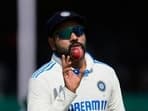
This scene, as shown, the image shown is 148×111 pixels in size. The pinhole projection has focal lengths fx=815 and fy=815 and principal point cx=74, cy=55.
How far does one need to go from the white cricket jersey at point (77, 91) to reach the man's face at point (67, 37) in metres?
0.11

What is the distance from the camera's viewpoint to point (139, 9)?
47.3 ft

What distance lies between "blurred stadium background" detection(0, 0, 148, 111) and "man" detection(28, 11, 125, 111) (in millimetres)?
7622

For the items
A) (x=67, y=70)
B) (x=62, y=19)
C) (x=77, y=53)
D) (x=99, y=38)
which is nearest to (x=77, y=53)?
(x=77, y=53)

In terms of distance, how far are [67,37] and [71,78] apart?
Result: 1.03 feet

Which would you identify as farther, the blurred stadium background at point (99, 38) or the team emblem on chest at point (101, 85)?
the blurred stadium background at point (99, 38)

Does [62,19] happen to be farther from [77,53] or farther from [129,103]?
→ [129,103]

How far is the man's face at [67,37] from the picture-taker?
4.85 m

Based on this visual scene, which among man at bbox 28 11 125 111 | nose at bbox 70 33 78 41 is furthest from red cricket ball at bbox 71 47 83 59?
nose at bbox 70 33 78 41

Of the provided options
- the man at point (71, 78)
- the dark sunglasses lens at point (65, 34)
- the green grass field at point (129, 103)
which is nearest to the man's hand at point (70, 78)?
the man at point (71, 78)

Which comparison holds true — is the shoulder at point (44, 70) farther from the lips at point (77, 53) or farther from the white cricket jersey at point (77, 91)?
the lips at point (77, 53)

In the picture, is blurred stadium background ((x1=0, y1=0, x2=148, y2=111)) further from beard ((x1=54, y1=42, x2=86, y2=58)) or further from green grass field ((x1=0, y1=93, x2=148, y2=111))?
beard ((x1=54, y1=42, x2=86, y2=58))

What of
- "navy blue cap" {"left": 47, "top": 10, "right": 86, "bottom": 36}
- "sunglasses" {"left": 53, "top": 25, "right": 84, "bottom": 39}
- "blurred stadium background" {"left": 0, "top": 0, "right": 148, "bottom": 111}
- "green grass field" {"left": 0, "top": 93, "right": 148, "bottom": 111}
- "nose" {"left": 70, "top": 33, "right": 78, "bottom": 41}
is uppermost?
"navy blue cap" {"left": 47, "top": 10, "right": 86, "bottom": 36}

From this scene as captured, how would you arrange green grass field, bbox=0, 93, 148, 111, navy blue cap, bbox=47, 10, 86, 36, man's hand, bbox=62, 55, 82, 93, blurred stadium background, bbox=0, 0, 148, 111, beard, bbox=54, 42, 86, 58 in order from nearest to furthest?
man's hand, bbox=62, 55, 82, 93
beard, bbox=54, 42, 86, 58
navy blue cap, bbox=47, 10, 86, 36
green grass field, bbox=0, 93, 148, 111
blurred stadium background, bbox=0, 0, 148, 111

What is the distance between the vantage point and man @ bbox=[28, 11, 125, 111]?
15.4 feet
